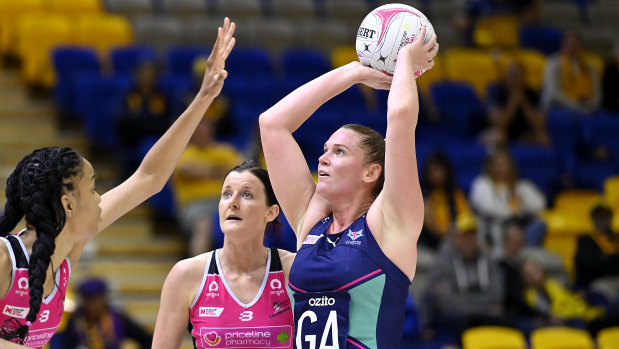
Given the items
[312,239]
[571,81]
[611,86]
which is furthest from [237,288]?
[611,86]

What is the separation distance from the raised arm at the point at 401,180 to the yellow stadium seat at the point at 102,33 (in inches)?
301

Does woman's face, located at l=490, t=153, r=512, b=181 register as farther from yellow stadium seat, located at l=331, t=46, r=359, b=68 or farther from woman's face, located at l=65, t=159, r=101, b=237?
woman's face, located at l=65, t=159, r=101, b=237

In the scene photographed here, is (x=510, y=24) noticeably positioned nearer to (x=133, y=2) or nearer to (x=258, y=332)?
(x=133, y=2)

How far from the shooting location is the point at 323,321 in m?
3.65

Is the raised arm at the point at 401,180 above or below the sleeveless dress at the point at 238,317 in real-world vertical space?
above

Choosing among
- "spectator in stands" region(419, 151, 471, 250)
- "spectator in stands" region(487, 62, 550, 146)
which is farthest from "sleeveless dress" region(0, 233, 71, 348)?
"spectator in stands" region(487, 62, 550, 146)

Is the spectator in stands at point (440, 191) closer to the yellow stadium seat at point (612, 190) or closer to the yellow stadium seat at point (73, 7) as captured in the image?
the yellow stadium seat at point (612, 190)

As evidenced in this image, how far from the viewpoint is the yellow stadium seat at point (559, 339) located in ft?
25.8

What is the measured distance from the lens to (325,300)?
367 cm

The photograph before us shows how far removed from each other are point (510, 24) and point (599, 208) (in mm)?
4667

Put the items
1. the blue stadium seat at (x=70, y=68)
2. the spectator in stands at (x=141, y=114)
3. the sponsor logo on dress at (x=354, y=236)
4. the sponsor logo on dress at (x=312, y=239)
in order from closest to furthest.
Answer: the sponsor logo on dress at (x=354, y=236) < the sponsor logo on dress at (x=312, y=239) < the spectator in stands at (x=141, y=114) < the blue stadium seat at (x=70, y=68)

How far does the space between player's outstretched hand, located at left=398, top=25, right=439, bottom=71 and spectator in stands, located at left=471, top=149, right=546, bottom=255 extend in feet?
18.8

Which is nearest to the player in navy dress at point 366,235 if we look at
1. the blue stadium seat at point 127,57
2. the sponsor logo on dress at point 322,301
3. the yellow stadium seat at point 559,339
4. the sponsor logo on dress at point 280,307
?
the sponsor logo on dress at point 322,301

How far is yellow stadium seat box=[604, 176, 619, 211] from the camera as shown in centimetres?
1074
